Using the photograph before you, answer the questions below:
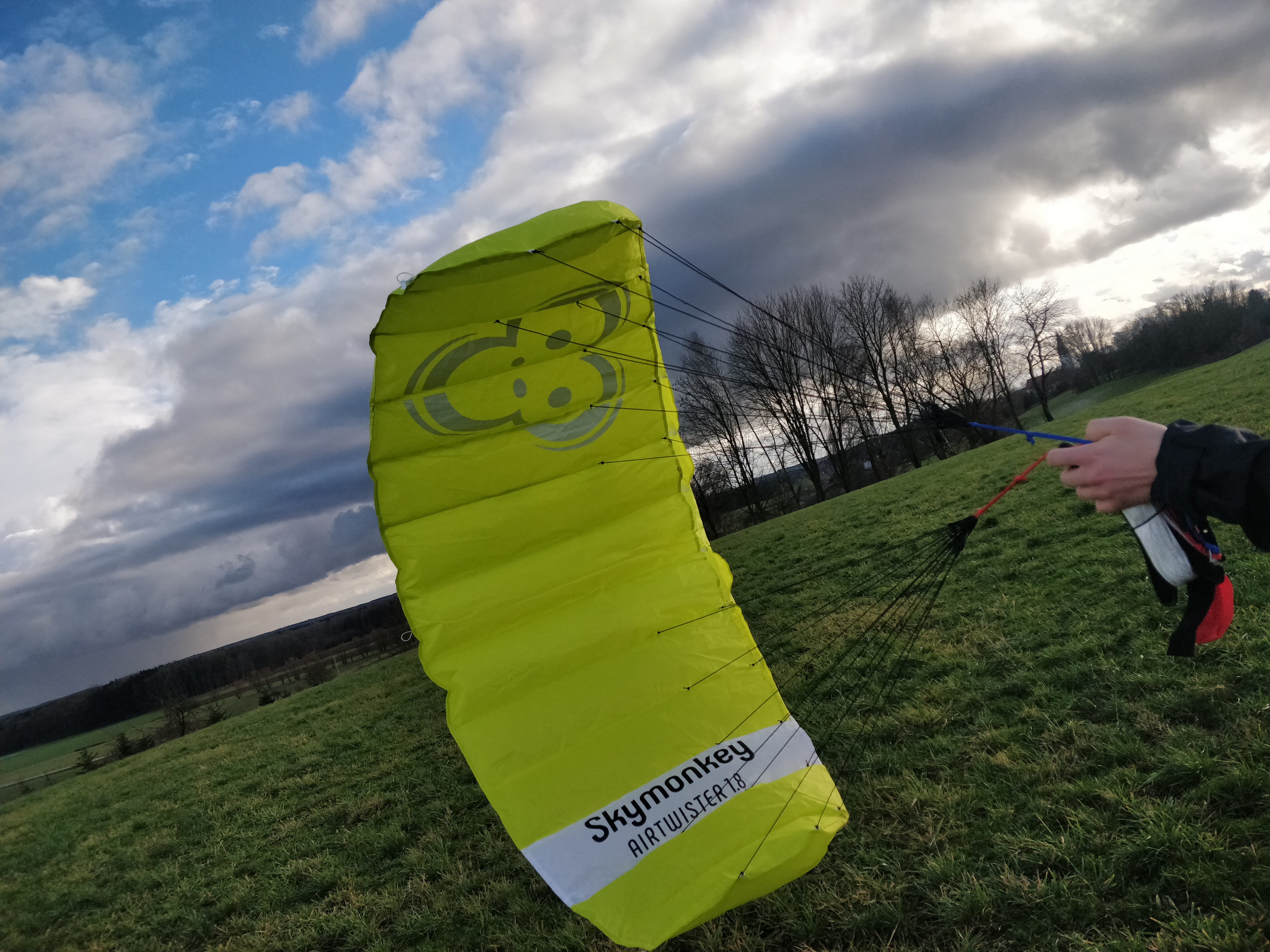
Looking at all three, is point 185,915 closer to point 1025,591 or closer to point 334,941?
point 334,941

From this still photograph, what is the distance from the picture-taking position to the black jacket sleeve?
1.85 meters

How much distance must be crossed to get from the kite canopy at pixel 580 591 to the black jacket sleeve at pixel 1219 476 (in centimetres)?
247

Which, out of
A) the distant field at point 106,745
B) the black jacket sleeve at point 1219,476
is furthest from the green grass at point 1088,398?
the distant field at point 106,745

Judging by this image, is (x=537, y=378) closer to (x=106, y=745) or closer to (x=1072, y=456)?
(x=1072, y=456)

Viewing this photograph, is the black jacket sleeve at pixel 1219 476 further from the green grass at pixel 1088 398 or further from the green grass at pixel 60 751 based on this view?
the green grass at pixel 1088 398

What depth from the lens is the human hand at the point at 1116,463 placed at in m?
2.07

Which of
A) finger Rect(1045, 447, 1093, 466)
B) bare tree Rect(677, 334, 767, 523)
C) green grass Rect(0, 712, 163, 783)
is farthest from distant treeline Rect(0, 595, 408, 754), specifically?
finger Rect(1045, 447, 1093, 466)

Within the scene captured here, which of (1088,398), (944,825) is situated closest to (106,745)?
(944,825)

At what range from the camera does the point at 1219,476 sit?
74.8 inches

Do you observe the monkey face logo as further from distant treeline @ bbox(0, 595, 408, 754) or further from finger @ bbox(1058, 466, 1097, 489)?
distant treeline @ bbox(0, 595, 408, 754)

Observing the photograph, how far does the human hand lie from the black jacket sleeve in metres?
0.03

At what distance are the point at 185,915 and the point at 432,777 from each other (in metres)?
2.57

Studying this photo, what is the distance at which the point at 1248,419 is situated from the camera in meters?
12.4

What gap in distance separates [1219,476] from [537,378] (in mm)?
3442
